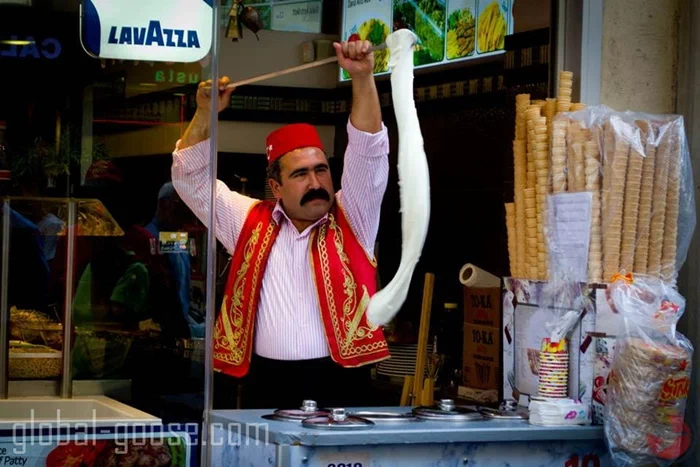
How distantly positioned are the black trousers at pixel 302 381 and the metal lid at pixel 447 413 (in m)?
0.72

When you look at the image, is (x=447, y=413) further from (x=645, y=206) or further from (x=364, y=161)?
(x=364, y=161)

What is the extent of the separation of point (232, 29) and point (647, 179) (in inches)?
95.8

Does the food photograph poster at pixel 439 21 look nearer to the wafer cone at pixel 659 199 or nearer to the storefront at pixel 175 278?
the storefront at pixel 175 278

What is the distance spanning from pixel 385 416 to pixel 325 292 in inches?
34.6

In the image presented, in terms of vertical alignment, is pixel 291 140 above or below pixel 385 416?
above

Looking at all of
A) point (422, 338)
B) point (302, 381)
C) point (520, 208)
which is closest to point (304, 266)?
point (302, 381)

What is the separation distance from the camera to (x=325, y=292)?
4.26m

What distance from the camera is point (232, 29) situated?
5453 millimetres

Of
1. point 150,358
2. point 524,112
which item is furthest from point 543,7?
point 150,358

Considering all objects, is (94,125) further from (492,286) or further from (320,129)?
(320,129)

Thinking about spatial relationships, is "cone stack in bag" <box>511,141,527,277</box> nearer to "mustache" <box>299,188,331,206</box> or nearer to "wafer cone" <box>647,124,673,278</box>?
"wafer cone" <box>647,124,673,278</box>

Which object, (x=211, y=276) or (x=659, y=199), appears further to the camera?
(x=659, y=199)

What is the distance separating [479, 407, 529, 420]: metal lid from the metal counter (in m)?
0.04

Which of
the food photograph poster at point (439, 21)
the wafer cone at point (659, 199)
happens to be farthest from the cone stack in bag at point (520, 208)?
the food photograph poster at point (439, 21)
